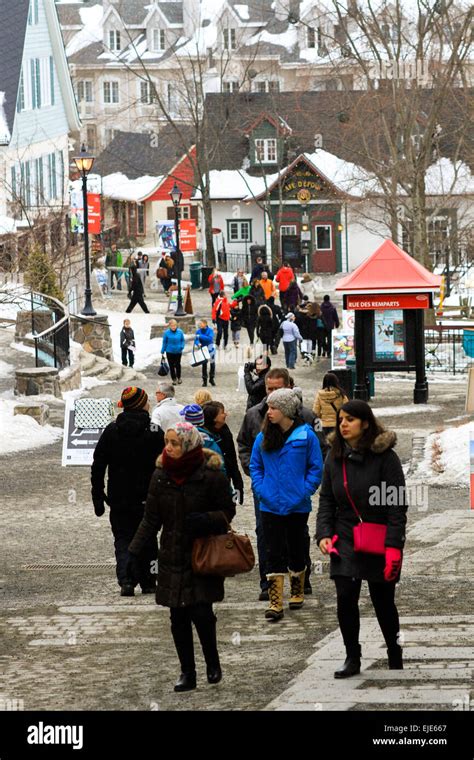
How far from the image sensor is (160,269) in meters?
48.8

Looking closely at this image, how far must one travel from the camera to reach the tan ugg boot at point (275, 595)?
33.9 feet

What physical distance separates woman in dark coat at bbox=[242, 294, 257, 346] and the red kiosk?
9.57m

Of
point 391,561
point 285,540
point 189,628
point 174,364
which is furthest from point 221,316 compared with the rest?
point 391,561

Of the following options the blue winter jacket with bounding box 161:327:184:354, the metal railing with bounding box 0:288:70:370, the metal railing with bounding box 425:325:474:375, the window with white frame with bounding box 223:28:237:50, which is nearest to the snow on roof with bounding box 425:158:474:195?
the metal railing with bounding box 425:325:474:375

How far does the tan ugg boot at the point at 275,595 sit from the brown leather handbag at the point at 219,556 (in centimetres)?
193

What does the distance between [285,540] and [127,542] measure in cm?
139

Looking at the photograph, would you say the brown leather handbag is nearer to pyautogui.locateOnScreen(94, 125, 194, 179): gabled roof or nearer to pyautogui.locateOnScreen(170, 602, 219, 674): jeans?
pyautogui.locateOnScreen(170, 602, 219, 674): jeans

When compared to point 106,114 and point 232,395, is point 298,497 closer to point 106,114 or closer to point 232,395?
point 232,395

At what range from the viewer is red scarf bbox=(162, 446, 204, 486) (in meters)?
8.36

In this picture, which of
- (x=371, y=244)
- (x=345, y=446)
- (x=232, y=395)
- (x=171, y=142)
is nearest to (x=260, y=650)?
(x=345, y=446)

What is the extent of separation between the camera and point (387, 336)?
25.6 m

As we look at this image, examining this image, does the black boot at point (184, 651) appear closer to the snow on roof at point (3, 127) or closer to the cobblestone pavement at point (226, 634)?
the cobblestone pavement at point (226, 634)

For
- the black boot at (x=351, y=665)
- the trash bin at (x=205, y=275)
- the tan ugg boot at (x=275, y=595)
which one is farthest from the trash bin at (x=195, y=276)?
the black boot at (x=351, y=665)

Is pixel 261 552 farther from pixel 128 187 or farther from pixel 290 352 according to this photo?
pixel 128 187
